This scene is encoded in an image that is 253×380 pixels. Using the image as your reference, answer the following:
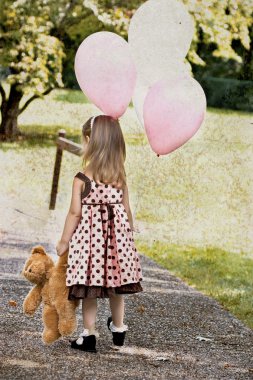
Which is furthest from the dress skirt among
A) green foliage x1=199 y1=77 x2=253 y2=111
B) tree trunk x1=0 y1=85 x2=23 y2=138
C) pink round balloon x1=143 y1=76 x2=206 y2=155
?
green foliage x1=199 y1=77 x2=253 y2=111

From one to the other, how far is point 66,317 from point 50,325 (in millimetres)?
118

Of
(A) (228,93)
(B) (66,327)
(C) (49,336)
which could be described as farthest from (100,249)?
(A) (228,93)

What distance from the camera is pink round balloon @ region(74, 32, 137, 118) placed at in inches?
193

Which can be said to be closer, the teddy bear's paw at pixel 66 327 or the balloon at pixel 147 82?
the teddy bear's paw at pixel 66 327

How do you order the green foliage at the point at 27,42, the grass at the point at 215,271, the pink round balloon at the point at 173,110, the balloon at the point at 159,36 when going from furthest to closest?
the green foliage at the point at 27,42, the grass at the point at 215,271, the balloon at the point at 159,36, the pink round balloon at the point at 173,110

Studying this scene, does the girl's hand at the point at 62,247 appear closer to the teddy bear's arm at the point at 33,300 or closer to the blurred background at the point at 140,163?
the teddy bear's arm at the point at 33,300

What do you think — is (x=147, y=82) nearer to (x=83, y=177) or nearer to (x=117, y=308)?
(x=83, y=177)

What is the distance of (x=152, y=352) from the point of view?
16.4ft

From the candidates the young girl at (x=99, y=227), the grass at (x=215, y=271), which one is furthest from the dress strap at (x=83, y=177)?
the grass at (x=215, y=271)

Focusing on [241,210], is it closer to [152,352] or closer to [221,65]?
[152,352]

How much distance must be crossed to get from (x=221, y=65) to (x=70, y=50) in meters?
11.2

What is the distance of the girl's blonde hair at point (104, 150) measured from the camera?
4.68m

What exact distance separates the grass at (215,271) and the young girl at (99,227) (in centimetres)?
177

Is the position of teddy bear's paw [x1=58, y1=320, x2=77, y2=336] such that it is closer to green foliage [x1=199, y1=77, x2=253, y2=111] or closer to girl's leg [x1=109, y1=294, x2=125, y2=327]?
girl's leg [x1=109, y1=294, x2=125, y2=327]
